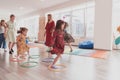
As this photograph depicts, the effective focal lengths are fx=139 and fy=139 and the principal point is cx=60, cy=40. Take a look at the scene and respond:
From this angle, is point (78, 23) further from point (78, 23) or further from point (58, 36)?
point (58, 36)

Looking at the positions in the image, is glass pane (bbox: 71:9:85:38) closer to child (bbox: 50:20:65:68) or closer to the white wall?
the white wall

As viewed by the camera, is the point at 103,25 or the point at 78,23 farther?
the point at 78,23

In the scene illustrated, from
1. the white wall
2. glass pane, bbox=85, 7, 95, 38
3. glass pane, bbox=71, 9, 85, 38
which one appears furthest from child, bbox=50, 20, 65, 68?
glass pane, bbox=71, 9, 85, 38

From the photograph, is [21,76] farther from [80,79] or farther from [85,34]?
[85,34]

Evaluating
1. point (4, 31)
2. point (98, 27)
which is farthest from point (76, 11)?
point (4, 31)

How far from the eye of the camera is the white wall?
575 cm

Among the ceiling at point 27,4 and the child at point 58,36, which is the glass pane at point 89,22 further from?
the child at point 58,36

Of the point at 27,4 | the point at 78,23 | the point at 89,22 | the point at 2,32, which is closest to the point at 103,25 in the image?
the point at 89,22

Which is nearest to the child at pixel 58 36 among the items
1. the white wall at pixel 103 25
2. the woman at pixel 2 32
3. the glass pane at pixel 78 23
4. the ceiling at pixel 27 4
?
the woman at pixel 2 32

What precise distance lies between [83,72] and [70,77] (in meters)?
0.40

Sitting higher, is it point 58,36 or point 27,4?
point 27,4

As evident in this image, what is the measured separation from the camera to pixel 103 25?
5.92 metres

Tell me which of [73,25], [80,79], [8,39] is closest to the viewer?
[80,79]

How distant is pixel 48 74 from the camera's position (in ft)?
8.32
